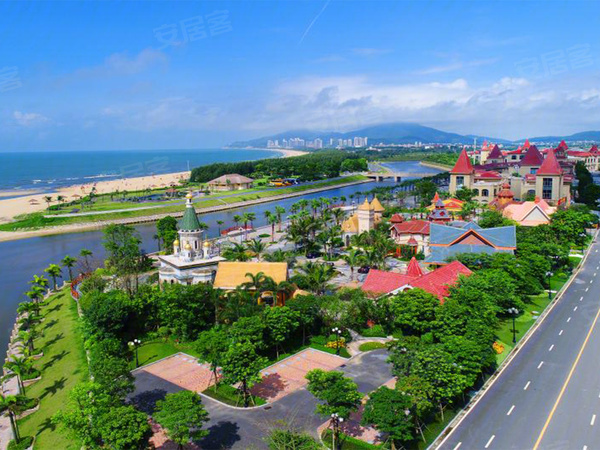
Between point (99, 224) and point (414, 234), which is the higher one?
point (414, 234)

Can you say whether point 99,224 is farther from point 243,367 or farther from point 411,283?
point 243,367

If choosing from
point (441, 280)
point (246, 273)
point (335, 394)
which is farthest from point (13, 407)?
point (441, 280)

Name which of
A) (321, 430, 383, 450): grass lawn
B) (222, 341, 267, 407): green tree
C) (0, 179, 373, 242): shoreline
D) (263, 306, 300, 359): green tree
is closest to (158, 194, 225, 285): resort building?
(263, 306, 300, 359): green tree

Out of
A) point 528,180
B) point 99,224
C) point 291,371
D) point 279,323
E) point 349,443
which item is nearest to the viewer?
point 349,443

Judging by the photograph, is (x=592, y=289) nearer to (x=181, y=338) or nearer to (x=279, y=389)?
(x=279, y=389)

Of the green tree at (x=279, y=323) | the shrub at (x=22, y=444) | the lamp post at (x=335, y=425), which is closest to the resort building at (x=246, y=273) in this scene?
the green tree at (x=279, y=323)

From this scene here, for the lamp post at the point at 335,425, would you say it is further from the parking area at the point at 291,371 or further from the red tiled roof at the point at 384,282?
the red tiled roof at the point at 384,282

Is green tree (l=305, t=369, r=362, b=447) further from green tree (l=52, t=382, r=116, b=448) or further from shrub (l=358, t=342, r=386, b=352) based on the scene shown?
shrub (l=358, t=342, r=386, b=352)
